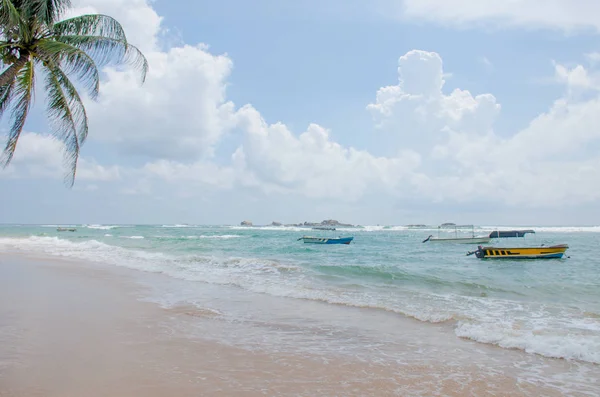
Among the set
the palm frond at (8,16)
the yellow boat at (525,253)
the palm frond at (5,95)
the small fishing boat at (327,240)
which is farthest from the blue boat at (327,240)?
the palm frond at (8,16)

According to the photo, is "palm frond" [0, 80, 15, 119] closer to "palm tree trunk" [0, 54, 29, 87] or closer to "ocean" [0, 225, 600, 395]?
"palm tree trunk" [0, 54, 29, 87]

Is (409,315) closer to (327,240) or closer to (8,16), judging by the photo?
(8,16)

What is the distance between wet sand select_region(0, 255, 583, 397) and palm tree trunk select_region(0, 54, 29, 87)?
5127 millimetres

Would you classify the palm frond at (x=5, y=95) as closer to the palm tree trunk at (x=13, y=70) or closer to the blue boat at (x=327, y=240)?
the palm tree trunk at (x=13, y=70)

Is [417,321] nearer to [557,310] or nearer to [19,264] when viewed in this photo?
[557,310]

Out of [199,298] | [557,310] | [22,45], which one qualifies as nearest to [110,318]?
[199,298]

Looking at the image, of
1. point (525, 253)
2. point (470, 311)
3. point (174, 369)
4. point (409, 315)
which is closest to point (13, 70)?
point (174, 369)

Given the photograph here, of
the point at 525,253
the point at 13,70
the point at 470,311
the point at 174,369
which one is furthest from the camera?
the point at 525,253

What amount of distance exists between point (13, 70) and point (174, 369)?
7.92m

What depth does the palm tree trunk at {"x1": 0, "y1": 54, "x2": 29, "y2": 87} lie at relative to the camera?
27.5 feet

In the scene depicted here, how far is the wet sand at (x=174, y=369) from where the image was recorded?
4.65 metres

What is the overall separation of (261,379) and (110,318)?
4.59 m

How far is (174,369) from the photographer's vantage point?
5234 millimetres

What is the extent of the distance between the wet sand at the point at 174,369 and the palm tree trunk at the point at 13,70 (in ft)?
16.8
